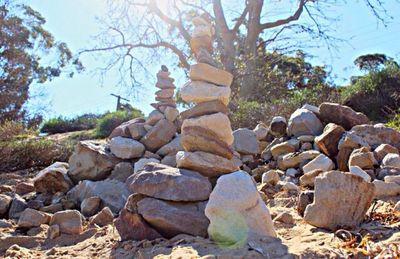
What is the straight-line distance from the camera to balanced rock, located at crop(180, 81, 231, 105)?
9.83ft

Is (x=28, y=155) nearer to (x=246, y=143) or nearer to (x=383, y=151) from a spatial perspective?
(x=246, y=143)

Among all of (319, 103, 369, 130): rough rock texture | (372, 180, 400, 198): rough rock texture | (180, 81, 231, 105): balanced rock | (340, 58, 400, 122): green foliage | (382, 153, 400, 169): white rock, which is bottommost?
(372, 180, 400, 198): rough rock texture

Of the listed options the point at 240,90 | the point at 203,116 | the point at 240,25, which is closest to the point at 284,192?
the point at 203,116

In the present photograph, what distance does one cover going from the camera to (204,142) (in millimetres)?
2906

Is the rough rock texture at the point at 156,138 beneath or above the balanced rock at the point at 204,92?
beneath

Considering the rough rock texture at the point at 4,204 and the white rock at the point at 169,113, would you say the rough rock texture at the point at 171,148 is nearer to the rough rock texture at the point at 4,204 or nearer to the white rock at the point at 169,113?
the white rock at the point at 169,113

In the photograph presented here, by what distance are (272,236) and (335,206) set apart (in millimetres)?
411

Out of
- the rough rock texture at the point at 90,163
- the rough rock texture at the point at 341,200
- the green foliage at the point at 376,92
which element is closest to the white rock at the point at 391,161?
the rough rock texture at the point at 341,200

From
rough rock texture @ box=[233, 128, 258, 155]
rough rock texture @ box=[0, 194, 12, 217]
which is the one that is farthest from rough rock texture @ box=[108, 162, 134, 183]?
rough rock texture @ box=[233, 128, 258, 155]

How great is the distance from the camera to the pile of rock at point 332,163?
2.41m

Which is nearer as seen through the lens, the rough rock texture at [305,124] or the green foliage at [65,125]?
the rough rock texture at [305,124]

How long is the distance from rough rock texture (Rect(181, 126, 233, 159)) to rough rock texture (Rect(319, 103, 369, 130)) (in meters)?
2.08

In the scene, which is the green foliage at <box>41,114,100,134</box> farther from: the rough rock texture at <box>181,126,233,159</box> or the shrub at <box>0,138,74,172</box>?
the rough rock texture at <box>181,126,233,159</box>

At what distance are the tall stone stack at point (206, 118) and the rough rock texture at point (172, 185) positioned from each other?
6.0 inches
